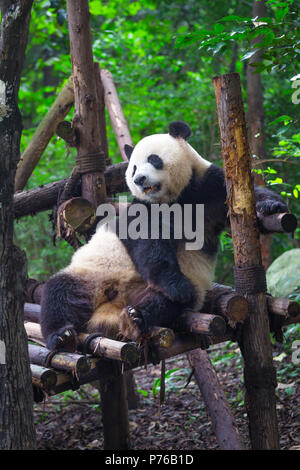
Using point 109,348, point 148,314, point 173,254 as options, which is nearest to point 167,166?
point 173,254

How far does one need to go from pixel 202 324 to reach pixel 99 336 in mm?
602

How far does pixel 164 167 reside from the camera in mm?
3404

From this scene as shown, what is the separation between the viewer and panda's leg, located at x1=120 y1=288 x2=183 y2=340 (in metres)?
3.05

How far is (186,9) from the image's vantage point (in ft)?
27.2

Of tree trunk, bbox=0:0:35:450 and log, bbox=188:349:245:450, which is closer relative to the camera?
tree trunk, bbox=0:0:35:450

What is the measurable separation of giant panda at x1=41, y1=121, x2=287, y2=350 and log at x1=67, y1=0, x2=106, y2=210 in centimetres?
55

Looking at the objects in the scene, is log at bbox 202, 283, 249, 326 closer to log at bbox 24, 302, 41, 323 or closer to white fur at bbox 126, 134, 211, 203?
white fur at bbox 126, 134, 211, 203

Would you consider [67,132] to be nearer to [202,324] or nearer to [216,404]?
[202,324]

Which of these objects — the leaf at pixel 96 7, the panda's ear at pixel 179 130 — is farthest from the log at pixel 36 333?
the leaf at pixel 96 7

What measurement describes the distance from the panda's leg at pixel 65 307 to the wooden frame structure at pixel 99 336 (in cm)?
11

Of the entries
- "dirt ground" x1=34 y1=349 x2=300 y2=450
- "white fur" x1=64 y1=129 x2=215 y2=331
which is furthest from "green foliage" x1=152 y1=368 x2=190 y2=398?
"white fur" x1=64 y1=129 x2=215 y2=331

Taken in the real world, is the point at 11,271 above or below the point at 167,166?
below

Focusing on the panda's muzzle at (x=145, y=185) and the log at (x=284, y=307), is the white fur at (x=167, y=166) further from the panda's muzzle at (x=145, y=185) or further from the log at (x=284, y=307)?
the log at (x=284, y=307)
